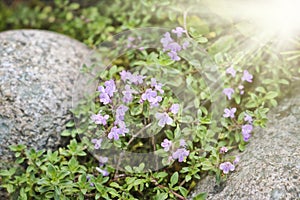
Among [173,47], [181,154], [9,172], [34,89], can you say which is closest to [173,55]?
[173,47]

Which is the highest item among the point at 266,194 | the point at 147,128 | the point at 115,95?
the point at 115,95

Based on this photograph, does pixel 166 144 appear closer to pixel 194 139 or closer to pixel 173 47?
pixel 194 139

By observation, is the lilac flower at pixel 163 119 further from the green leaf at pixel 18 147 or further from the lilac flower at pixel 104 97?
the green leaf at pixel 18 147

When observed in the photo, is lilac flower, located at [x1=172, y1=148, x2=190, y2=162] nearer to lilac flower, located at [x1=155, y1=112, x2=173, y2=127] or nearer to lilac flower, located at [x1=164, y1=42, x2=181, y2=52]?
lilac flower, located at [x1=155, y1=112, x2=173, y2=127]

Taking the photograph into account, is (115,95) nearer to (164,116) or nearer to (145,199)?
(164,116)

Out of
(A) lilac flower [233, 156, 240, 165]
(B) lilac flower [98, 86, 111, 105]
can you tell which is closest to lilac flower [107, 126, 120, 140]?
(B) lilac flower [98, 86, 111, 105]

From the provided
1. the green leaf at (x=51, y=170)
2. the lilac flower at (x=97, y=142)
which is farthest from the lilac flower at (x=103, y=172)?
the green leaf at (x=51, y=170)

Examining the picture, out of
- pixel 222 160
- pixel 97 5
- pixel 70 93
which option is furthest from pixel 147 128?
pixel 97 5
